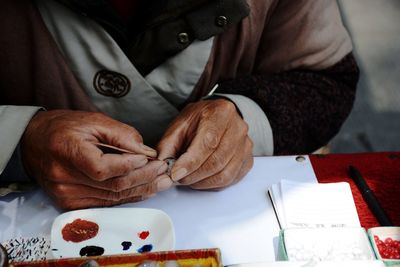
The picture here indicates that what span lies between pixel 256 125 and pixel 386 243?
0.41 meters

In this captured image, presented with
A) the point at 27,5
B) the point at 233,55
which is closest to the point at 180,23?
the point at 233,55

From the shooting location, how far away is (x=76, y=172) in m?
0.92

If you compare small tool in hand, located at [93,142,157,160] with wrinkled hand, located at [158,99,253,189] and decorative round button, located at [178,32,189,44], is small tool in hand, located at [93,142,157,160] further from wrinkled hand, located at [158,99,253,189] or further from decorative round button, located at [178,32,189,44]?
decorative round button, located at [178,32,189,44]

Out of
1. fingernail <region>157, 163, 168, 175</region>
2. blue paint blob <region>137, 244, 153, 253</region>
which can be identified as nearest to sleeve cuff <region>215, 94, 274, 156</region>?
fingernail <region>157, 163, 168, 175</region>

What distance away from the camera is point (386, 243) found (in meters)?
0.84

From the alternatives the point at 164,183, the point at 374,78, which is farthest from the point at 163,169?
the point at 374,78

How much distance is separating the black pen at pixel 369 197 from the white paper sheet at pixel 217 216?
87 mm

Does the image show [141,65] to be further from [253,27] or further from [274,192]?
[274,192]

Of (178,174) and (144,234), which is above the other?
(178,174)

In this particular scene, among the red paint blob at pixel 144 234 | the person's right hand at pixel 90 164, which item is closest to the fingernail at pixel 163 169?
the person's right hand at pixel 90 164

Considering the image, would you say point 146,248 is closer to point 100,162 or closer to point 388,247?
point 100,162

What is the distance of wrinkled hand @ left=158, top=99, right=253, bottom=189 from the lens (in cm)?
95

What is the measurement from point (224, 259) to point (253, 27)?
0.64 metres

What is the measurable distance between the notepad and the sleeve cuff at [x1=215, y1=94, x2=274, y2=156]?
0.16 meters
